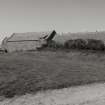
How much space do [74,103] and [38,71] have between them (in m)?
2.08

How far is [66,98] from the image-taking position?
3.83 meters

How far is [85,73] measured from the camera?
556 centimetres

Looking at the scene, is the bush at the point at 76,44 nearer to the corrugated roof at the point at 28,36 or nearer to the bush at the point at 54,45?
the bush at the point at 54,45

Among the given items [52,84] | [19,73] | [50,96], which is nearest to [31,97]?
[50,96]

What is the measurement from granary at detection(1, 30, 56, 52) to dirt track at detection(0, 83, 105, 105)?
610 centimetres

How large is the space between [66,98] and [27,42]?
7.11 meters

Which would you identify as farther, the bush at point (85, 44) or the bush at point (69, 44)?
the bush at point (69, 44)

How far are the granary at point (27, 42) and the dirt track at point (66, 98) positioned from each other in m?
6.10

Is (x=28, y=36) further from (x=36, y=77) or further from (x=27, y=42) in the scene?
(x=36, y=77)

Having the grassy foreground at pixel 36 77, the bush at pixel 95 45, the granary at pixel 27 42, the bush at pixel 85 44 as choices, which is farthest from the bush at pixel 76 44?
the grassy foreground at pixel 36 77

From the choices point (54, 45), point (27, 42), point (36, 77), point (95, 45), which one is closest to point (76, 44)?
point (95, 45)

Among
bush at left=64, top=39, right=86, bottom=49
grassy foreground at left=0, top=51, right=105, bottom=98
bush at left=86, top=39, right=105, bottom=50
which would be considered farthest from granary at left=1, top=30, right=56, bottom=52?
grassy foreground at left=0, top=51, right=105, bottom=98

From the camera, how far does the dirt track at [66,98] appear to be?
141 inches

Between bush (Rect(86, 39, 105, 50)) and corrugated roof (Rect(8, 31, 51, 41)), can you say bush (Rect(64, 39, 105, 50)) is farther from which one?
corrugated roof (Rect(8, 31, 51, 41))
